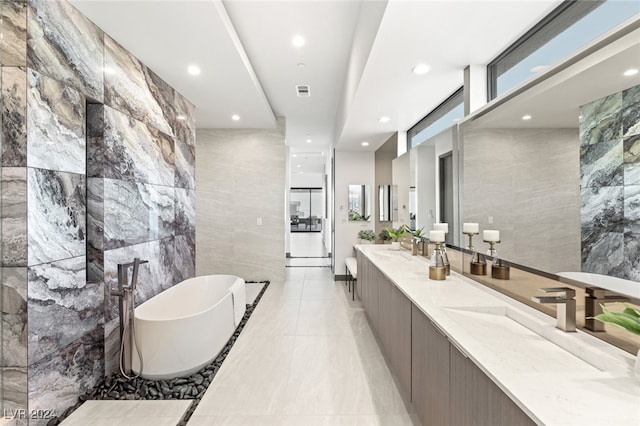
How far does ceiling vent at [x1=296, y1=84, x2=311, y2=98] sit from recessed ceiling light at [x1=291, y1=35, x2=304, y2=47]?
106 cm

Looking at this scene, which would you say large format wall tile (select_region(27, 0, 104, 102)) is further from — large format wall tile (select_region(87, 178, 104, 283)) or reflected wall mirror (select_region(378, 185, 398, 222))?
reflected wall mirror (select_region(378, 185, 398, 222))

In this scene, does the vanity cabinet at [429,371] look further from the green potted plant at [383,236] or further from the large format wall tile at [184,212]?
the green potted plant at [383,236]

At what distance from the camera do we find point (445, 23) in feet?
5.56

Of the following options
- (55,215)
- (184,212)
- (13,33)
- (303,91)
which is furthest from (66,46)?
(303,91)

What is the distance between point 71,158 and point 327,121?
4.34 m

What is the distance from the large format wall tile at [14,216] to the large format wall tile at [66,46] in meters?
0.66

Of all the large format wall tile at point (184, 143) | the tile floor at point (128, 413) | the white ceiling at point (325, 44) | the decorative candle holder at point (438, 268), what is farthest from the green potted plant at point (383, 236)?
the tile floor at point (128, 413)

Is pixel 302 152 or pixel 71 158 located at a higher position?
pixel 302 152

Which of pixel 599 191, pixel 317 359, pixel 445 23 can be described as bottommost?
pixel 317 359

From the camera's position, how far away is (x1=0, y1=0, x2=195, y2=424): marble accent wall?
1683 millimetres

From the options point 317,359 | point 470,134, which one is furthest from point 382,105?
point 317,359

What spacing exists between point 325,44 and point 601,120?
2.56m

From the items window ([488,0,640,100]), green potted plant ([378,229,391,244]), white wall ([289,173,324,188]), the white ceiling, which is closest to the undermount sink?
window ([488,0,640,100])

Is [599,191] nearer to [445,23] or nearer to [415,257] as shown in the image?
[445,23]
